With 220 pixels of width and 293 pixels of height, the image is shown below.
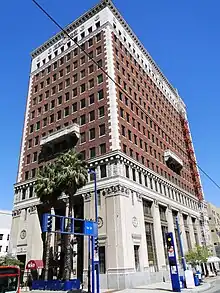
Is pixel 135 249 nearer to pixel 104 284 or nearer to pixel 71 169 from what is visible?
pixel 104 284

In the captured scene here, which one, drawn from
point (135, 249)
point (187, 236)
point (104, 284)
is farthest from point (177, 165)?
point (104, 284)

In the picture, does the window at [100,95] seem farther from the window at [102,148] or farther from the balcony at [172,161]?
the balcony at [172,161]

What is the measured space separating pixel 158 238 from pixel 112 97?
75.6 ft

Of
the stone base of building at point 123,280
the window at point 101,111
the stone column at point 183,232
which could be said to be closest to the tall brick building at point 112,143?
the stone base of building at point 123,280

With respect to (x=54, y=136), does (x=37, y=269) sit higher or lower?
lower

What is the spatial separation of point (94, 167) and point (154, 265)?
55.2ft

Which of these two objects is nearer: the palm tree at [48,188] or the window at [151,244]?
the palm tree at [48,188]

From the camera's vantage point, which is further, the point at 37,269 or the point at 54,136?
the point at 54,136

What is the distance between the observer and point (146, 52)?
215 feet

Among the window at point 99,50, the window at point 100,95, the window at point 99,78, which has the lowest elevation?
the window at point 100,95

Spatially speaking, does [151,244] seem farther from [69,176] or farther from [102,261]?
[69,176]

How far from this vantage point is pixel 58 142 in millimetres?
47531

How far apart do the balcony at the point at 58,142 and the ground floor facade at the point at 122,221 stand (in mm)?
5962

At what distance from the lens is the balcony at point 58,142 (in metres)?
45.2
